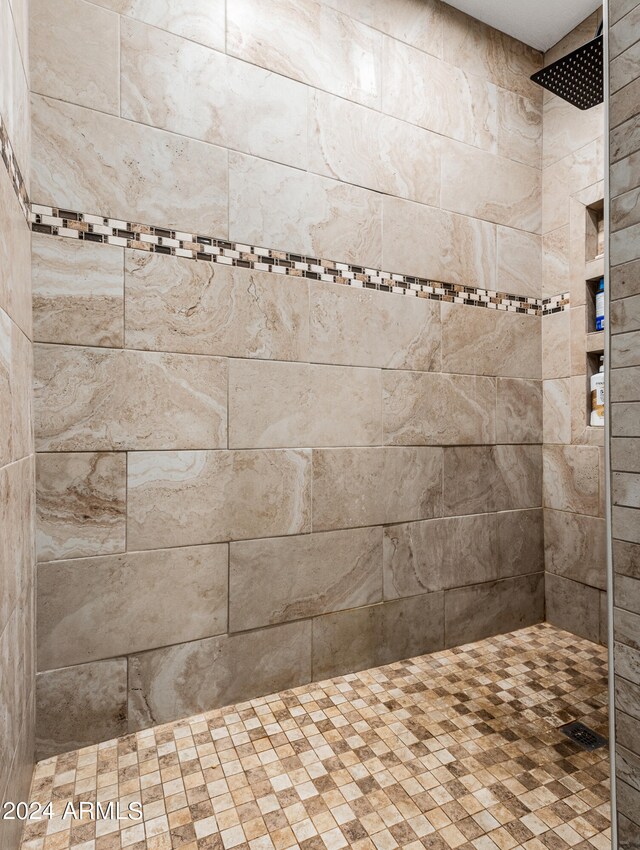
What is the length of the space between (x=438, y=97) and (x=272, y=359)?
1291 mm

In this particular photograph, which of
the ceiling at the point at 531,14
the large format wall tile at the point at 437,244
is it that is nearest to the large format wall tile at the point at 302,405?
the large format wall tile at the point at 437,244

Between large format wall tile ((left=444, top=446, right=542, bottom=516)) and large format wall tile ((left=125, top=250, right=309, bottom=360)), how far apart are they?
81 centimetres

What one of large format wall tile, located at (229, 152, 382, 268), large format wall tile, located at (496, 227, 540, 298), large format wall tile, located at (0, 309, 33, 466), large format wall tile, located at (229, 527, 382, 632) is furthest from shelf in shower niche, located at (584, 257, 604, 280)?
large format wall tile, located at (0, 309, 33, 466)

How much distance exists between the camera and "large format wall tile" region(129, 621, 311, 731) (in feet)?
4.76

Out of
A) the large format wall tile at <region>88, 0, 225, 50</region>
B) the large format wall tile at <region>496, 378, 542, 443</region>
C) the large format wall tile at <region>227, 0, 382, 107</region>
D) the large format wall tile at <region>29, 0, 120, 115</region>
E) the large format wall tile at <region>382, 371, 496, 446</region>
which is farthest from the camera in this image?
the large format wall tile at <region>496, 378, 542, 443</region>

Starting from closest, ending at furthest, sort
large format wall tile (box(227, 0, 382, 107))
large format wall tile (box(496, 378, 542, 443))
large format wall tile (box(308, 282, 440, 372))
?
1. large format wall tile (box(227, 0, 382, 107))
2. large format wall tile (box(308, 282, 440, 372))
3. large format wall tile (box(496, 378, 542, 443))

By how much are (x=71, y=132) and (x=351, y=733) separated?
1.87 meters

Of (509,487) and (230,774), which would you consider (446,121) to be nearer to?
(509,487)

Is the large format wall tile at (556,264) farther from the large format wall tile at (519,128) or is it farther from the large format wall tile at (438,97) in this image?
the large format wall tile at (438,97)

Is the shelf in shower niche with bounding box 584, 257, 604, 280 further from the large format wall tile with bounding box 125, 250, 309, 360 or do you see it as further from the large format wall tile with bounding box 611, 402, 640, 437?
the large format wall tile with bounding box 611, 402, 640, 437

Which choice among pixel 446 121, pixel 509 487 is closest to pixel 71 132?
pixel 446 121

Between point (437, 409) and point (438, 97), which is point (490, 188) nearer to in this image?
point (438, 97)

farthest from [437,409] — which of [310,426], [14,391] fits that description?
[14,391]

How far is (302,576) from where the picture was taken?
1.68 m
